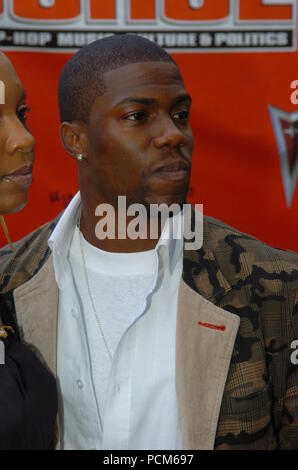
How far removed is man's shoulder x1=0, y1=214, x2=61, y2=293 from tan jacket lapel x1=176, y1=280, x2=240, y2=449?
52 cm

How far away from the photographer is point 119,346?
1.62 metres

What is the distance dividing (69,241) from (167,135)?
20.5 inches

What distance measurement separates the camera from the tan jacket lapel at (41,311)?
1.72 meters

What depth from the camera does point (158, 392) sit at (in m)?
1.62

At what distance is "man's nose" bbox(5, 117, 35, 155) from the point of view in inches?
56.2

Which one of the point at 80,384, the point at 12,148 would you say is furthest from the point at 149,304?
the point at 12,148

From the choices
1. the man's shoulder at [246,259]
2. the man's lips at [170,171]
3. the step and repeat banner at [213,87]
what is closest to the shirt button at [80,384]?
the man's shoulder at [246,259]

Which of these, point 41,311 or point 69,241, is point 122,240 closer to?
point 69,241
